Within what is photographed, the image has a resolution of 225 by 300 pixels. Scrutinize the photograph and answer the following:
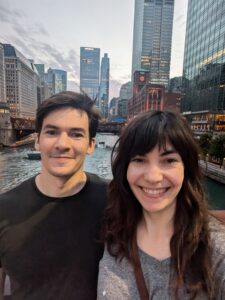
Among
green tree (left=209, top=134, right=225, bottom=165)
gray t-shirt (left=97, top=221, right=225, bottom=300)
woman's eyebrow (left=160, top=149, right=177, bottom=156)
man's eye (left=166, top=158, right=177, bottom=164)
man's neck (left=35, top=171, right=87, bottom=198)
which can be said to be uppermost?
woman's eyebrow (left=160, top=149, right=177, bottom=156)

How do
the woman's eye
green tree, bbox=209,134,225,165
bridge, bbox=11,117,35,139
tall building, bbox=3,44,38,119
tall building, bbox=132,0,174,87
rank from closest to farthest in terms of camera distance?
the woman's eye
green tree, bbox=209,134,225,165
bridge, bbox=11,117,35,139
tall building, bbox=3,44,38,119
tall building, bbox=132,0,174,87

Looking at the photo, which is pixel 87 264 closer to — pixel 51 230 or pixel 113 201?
pixel 51 230

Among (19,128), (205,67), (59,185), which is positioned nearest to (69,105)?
(59,185)

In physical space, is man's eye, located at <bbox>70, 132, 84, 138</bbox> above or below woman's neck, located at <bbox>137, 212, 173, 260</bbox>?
above

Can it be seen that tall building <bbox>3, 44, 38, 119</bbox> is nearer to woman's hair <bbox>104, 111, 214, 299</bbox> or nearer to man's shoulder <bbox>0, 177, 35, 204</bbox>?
man's shoulder <bbox>0, 177, 35, 204</bbox>

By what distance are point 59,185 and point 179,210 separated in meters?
0.94

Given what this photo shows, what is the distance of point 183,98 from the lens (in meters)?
63.7

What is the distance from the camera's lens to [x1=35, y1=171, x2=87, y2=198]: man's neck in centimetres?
169

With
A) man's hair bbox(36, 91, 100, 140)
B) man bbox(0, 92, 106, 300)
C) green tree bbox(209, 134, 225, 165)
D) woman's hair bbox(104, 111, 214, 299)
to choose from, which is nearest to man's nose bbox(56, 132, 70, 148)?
man bbox(0, 92, 106, 300)

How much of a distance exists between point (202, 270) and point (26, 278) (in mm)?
1209

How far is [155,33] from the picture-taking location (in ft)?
546

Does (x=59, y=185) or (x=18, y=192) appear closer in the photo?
(x=59, y=185)

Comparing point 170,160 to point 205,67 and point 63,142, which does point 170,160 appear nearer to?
point 63,142

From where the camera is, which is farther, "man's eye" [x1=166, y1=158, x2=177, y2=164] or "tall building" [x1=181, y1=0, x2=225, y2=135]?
"tall building" [x1=181, y1=0, x2=225, y2=135]
